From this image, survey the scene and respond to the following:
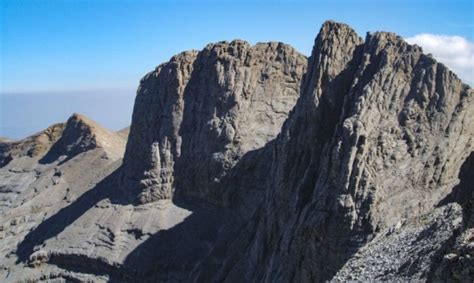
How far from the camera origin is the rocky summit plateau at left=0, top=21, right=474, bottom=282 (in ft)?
106

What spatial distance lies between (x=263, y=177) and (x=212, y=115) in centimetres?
924

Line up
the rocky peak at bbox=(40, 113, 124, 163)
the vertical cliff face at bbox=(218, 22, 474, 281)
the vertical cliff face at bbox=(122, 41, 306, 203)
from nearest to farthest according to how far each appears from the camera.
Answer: the vertical cliff face at bbox=(218, 22, 474, 281), the vertical cliff face at bbox=(122, 41, 306, 203), the rocky peak at bbox=(40, 113, 124, 163)

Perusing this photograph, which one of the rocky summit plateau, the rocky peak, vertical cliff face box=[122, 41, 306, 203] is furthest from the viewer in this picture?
the rocky peak

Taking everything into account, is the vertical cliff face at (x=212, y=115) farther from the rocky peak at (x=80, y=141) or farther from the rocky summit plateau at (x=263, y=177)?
the rocky peak at (x=80, y=141)

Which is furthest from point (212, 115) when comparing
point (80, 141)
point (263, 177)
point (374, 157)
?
point (374, 157)

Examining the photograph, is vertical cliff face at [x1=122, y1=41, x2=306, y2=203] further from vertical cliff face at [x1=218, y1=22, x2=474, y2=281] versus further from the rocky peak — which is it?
vertical cliff face at [x1=218, y1=22, x2=474, y2=281]

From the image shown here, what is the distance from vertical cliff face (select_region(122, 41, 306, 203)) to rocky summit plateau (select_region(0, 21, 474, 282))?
0.16 metres

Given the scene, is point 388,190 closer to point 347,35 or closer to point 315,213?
point 315,213

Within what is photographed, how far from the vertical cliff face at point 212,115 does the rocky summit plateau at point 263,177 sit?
155 mm

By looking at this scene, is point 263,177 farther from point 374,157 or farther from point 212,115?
point 374,157

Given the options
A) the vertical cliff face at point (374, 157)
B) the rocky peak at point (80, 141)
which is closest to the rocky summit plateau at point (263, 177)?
the vertical cliff face at point (374, 157)

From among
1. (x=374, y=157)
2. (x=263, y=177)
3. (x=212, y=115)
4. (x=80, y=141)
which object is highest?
(x=212, y=115)

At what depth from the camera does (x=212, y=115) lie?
63.4 m

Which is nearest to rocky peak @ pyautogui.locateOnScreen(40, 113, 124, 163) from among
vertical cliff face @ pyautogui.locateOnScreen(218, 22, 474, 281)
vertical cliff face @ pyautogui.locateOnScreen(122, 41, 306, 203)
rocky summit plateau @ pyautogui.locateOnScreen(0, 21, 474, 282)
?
rocky summit plateau @ pyautogui.locateOnScreen(0, 21, 474, 282)
